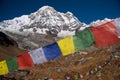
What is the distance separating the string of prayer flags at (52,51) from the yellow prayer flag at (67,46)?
26cm

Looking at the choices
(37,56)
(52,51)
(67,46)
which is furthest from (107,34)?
(37,56)

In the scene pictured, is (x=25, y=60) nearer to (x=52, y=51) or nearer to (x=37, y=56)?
(x=37, y=56)

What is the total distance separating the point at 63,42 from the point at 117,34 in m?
2.79

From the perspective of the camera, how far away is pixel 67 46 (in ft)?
52.9

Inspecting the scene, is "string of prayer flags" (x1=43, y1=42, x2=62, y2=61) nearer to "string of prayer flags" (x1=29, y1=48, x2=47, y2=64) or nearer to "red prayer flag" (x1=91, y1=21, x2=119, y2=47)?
"string of prayer flags" (x1=29, y1=48, x2=47, y2=64)

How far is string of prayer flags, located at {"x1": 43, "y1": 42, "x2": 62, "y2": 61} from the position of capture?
16328 millimetres

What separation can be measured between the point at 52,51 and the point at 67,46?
924 millimetres

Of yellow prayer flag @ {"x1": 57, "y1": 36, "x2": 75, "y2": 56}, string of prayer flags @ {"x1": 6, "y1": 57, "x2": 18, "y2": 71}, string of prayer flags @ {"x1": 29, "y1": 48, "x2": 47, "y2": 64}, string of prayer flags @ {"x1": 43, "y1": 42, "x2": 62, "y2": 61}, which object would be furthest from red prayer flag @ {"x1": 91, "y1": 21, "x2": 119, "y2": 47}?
string of prayer flags @ {"x1": 6, "y1": 57, "x2": 18, "y2": 71}

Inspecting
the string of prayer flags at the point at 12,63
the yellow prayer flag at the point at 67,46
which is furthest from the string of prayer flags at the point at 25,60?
Answer: the yellow prayer flag at the point at 67,46

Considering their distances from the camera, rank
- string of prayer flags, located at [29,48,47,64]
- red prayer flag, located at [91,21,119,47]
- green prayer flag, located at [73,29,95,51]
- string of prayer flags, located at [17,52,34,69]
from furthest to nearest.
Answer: string of prayer flags, located at [17,52,34,69]
string of prayer flags, located at [29,48,47,64]
green prayer flag, located at [73,29,95,51]
red prayer flag, located at [91,21,119,47]

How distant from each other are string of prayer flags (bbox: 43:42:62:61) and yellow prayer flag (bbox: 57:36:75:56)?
256 mm

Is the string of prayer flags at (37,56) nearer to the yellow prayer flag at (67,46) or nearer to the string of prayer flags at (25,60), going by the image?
the string of prayer flags at (25,60)

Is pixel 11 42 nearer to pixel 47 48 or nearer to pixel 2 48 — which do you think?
pixel 2 48

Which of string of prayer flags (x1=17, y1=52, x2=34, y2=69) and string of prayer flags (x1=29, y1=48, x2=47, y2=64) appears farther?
string of prayer flags (x1=17, y1=52, x2=34, y2=69)
